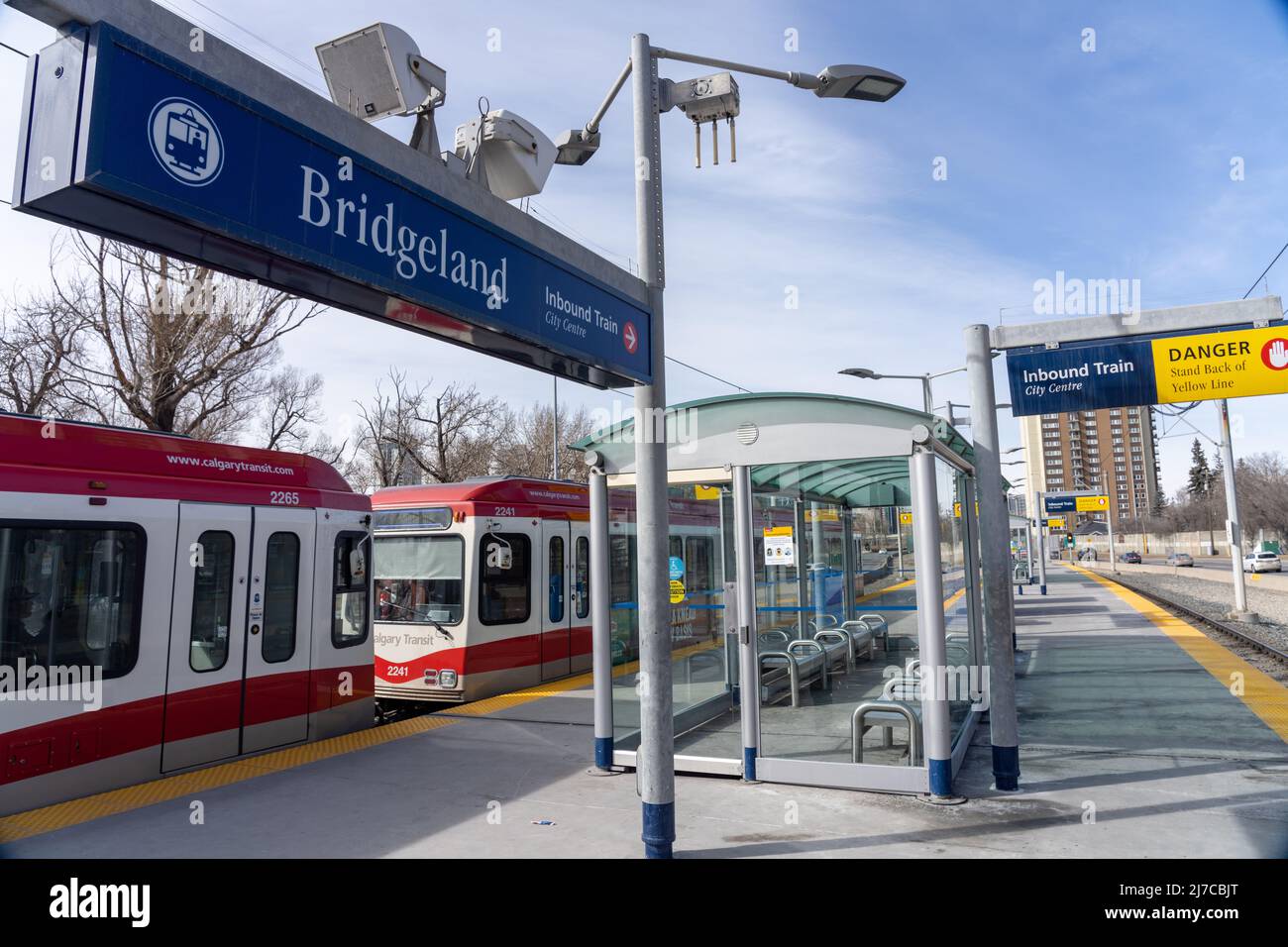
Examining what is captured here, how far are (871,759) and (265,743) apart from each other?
17.8 feet

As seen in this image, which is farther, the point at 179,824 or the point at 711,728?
the point at 711,728

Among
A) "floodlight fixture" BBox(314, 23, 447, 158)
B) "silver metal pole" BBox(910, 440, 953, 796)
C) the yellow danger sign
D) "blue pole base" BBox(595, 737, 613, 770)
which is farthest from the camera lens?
the yellow danger sign

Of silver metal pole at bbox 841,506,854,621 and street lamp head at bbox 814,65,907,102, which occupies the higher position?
street lamp head at bbox 814,65,907,102

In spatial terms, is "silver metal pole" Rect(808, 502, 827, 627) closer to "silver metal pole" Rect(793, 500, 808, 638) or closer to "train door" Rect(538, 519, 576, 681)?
"silver metal pole" Rect(793, 500, 808, 638)

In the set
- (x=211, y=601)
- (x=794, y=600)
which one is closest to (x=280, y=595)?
(x=211, y=601)

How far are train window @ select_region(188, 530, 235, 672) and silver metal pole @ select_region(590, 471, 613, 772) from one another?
Answer: 324cm

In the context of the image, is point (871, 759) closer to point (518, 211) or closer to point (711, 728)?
point (711, 728)

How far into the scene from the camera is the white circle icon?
7.63 feet

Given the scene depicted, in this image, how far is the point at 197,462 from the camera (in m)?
7.22

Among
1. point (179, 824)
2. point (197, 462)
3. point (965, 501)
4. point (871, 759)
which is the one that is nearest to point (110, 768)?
point (179, 824)

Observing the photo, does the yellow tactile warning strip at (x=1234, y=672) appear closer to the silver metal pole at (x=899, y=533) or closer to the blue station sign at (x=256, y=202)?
the silver metal pole at (x=899, y=533)

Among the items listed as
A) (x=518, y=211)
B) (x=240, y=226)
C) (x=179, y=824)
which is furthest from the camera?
(x=179, y=824)

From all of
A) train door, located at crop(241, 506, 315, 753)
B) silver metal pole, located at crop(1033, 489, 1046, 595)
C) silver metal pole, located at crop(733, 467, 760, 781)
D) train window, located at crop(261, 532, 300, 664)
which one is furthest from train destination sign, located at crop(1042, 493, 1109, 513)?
train window, located at crop(261, 532, 300, 664)
